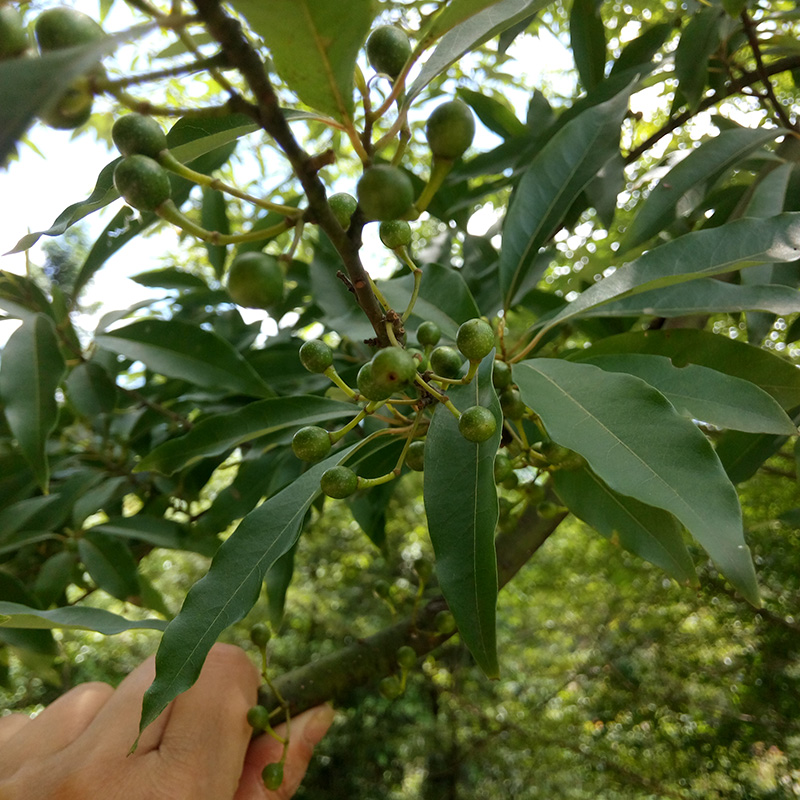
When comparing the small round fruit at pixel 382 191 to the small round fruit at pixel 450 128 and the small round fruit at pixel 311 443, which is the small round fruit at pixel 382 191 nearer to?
the small round fruit at pixel 450 128

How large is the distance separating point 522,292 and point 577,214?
0.89 feet

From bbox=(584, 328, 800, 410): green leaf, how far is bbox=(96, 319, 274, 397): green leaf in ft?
1.98

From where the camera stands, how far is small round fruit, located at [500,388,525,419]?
867 mm

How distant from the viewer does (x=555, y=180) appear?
982 mm

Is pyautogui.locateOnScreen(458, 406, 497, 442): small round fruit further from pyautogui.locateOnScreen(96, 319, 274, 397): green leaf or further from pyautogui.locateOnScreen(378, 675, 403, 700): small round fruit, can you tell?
pyautogui.locateOnScreen(378, 675, 403, 700): small round fruit

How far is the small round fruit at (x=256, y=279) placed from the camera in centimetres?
57

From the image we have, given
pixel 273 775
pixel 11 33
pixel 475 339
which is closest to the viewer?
pixel 11 33

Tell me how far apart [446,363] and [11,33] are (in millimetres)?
523

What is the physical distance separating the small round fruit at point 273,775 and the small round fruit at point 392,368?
73 centimetres

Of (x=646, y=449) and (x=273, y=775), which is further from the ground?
(x=646, y=449)

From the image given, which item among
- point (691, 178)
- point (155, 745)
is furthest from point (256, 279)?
point (691, 178)

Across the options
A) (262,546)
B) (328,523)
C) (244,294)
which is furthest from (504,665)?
(244,294)

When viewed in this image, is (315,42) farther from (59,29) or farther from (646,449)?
(646,449)

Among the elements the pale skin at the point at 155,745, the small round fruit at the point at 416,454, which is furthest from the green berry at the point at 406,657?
the small round fruit at the point at 416,454
